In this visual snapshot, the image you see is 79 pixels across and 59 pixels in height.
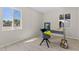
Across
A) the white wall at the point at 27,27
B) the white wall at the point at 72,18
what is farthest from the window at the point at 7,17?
the white wall at the point at 72,18

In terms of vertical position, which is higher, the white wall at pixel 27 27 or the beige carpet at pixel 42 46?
the white wall at pixel 27 27

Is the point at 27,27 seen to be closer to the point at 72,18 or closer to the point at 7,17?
the point at 7,17

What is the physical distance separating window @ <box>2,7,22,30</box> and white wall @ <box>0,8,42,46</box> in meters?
0.08

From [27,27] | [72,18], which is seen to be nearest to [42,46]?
[27,27]

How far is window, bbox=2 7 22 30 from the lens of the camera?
146 centimetres

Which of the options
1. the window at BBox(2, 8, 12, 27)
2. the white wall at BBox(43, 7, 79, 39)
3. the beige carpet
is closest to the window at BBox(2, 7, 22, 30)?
the window at BBox(2, 8, 12, 27)

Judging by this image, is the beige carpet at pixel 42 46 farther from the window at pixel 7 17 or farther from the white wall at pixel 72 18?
the window at pixel 7 17

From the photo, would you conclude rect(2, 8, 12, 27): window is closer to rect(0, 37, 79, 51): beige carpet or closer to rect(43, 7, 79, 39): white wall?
rect(0, 37, 79, 51): beige carpet

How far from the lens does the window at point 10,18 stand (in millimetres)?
1459

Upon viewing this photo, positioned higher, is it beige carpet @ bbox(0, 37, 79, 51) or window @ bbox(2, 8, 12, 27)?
window @ bbox(2, 8, 12, 27)

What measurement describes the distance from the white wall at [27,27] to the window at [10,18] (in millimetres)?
81

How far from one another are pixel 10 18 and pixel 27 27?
0.31 meters
